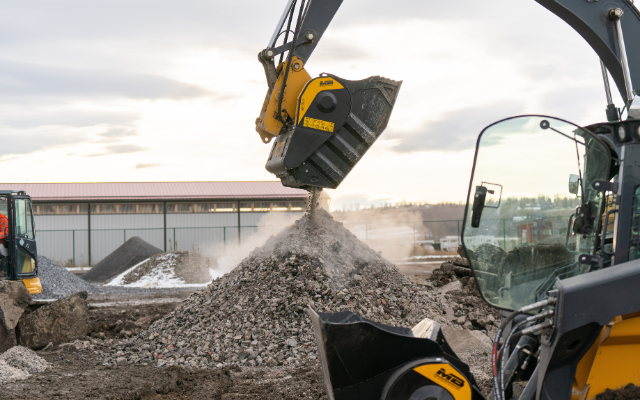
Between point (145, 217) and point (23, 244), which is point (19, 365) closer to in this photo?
point (23, 244)

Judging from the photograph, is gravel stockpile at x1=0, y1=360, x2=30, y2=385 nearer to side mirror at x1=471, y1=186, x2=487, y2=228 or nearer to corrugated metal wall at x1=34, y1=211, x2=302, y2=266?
side mirror at x1=471, y1=186, x2=487, y2=228

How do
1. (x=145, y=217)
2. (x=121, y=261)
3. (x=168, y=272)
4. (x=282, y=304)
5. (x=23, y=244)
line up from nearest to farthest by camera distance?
(x=282, y=304), (x=23, y=244), (x=168, y=272), (x=121, y=261), (x=145, y=217)

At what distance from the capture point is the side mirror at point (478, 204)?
288 cm

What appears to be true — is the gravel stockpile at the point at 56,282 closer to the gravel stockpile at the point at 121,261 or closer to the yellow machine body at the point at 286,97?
the gravel stockpile at the point at 121,261

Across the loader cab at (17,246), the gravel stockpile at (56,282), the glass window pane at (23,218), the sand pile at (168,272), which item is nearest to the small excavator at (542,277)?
the loader cab at (17,246)

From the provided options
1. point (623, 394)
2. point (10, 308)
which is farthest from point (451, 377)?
point (10, 308)

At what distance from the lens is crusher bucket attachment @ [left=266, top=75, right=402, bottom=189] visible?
5.77 metres

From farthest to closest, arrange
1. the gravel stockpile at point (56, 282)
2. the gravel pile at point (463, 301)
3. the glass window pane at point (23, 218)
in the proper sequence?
the gravel stockpile at point (56, 282)
the glass window pane at point (23, 218)
the gravel pile at point (463, 301)

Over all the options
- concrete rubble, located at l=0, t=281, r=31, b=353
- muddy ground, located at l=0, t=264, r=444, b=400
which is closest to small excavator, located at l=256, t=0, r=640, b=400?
muddy ground, located at l=0, t=264, r=444, b=400

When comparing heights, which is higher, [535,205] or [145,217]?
[145,217]

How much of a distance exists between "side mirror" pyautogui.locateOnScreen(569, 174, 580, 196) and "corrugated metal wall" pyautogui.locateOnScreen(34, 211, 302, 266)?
22589 mm

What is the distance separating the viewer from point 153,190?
91.8 ft

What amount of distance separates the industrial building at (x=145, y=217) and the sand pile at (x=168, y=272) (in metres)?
4.94

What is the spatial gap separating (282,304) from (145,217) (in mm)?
20178
